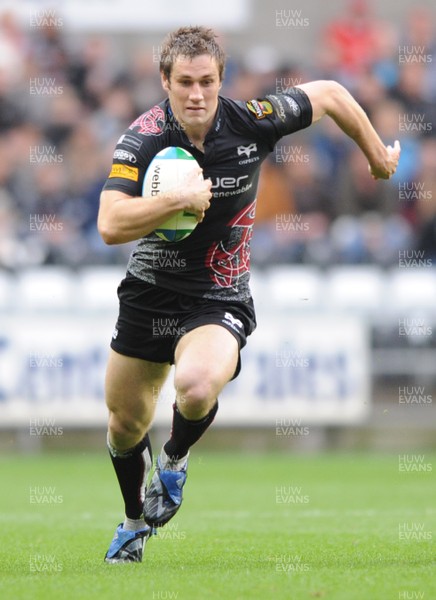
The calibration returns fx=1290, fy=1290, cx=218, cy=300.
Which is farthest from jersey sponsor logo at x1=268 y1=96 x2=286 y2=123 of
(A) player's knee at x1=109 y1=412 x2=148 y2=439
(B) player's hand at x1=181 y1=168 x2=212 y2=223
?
(A) player's knee at x1=109 y1=412 x2=148 y2=439

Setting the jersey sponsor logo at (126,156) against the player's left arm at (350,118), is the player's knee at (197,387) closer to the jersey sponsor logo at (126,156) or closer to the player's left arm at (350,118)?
the jersey sponsor logo at (126,156)

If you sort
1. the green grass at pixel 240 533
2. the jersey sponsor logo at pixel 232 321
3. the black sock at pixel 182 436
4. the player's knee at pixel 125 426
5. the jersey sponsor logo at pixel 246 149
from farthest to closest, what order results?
the player's knee at pixel 125 426 → the jersey sponsor logo at pixel 246 149 → the jersey sponsor logo at pixel 232 321 → the black sock at pixel 182 436 → the green grass at pixel 240 533

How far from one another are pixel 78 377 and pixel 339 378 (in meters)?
2.65

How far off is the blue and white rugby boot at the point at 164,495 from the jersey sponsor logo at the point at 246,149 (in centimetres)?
158

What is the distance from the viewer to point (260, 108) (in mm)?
6566

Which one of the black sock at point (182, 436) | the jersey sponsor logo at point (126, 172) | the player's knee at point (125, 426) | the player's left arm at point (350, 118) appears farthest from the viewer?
the player's left arm at point (350, 118)

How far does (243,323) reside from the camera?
6551 millimetres

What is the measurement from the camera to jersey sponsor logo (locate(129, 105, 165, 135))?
20.6 ft

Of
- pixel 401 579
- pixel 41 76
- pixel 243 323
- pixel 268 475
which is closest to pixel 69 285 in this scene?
pixel 268 475

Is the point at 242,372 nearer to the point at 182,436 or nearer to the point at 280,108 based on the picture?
the point at 280,108

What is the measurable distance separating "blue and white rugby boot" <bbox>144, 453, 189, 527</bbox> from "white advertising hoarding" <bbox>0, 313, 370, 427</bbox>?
675 cm

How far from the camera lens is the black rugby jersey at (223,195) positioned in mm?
6426

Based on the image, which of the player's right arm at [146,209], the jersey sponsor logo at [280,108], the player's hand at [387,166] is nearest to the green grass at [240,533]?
the player's right arm at [146,209]

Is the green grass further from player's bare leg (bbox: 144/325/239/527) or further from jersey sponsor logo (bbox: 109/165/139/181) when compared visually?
jersey sponsor logo (bbox: 109/165/139/181)
